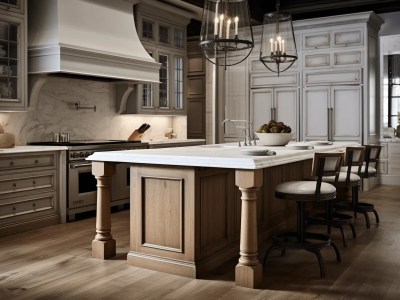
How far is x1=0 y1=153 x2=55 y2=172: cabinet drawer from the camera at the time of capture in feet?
14.6

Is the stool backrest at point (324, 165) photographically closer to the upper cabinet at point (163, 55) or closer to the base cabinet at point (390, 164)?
the upper cabinet at point (163, 55)

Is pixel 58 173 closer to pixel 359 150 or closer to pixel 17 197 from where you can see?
pixel 17 197

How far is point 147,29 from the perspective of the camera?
22.7 feet

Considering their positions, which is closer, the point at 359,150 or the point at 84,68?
the point at 359,150

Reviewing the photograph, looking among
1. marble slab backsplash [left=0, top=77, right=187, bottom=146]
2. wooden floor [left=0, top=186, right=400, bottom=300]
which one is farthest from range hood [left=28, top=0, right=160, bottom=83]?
wooden floor [left=0, top=186, right=400, bottom=300]

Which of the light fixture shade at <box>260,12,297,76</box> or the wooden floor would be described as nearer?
the wooden floor

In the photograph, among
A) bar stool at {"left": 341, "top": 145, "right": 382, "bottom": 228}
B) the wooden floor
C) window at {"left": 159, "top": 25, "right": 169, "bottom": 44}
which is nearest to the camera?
the wooden floor

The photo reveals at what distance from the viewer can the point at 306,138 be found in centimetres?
781

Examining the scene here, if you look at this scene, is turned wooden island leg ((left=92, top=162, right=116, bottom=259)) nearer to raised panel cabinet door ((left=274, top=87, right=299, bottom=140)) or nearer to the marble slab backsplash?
the marble slab backsplash

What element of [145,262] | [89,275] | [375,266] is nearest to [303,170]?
[375,266]

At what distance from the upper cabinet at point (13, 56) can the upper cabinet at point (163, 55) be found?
1985 mm

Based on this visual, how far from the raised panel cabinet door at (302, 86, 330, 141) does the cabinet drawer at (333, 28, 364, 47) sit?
2.36 ft

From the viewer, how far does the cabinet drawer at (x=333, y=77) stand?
7400 millimetres

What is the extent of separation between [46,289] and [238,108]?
19.5ft
